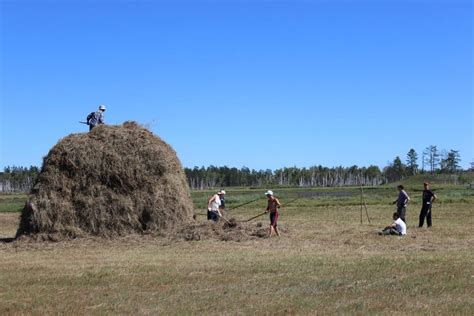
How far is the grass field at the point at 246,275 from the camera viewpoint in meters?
11.5

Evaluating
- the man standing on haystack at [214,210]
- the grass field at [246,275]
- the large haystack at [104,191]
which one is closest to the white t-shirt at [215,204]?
the man standing on haystack at [214,210]

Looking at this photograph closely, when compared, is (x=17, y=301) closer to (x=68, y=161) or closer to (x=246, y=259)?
(x=246, y=259)

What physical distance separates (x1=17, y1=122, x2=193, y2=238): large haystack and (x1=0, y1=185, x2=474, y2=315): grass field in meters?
0.95

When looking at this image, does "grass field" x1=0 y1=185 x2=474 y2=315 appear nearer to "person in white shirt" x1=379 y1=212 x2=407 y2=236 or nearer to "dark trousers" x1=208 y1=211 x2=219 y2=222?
"person in white shirt" x1=379 y1=212 x2=407 y2=236

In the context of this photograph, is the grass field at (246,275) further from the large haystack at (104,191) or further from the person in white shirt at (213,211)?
the person in white shirt at (213,211)

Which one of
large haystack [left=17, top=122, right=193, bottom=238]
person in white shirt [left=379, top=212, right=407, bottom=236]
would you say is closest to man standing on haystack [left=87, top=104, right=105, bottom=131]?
large haystack [left=17, top=122, right=193, bottom=238]

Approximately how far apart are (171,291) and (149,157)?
1269 centimetres

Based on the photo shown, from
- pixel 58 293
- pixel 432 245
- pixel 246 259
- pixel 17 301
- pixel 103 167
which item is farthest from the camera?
pixel 103 167

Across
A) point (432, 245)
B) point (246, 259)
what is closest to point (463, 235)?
point (432, 245)

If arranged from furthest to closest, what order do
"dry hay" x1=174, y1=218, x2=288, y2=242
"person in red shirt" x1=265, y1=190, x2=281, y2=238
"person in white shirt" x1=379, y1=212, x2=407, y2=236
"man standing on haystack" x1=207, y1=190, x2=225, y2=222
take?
"man standing on haystack" x1=207, y1=190, x2=225, y2=222, "person in red shirt" x1=265, y1=190, x2=281, y2=238, "dry hay" x1=174, y1=218, x2=288, y2=242, "person in white shirt" x1=379, y1=212, x2=407, y2=236

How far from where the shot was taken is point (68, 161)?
80.7 ft

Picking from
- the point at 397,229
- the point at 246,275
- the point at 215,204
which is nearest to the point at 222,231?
the point at 215,204

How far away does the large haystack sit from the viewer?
2388 cm

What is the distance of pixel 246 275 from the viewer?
48.0 feet
